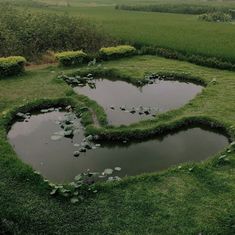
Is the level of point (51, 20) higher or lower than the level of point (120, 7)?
higher

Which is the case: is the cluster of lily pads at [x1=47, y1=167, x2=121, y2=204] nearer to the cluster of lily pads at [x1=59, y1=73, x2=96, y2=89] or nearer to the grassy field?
the cluster of lily pads at [x1=59, y1=73, x2=96, y2=89]

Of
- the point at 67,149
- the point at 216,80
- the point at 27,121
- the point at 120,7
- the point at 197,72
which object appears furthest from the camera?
the point at 120,7

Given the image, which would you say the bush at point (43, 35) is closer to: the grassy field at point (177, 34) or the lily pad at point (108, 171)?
the grassy field at point (177, 34)

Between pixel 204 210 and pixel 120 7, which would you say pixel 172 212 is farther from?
pixel 120 7

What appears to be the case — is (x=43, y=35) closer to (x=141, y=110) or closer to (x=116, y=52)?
(x=116, y=52)

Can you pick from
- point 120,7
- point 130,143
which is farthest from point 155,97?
point 120,7

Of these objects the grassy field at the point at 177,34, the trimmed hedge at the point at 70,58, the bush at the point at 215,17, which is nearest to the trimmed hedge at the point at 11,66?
the trimmed hedge at the point at 70,58
